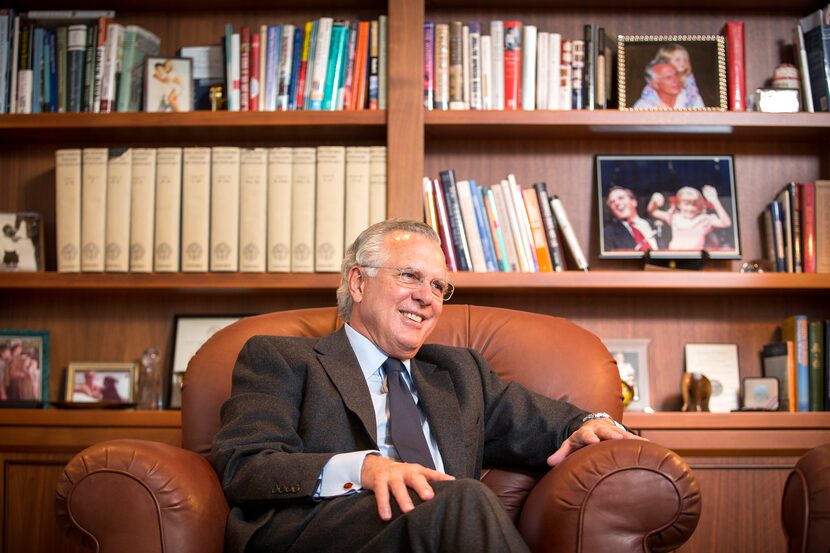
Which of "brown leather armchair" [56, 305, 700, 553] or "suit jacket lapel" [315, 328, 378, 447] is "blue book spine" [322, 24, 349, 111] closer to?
"suit jacket lapel" [315, 328, 378, 447]

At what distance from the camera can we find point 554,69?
3199 mm

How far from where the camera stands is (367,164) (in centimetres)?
316

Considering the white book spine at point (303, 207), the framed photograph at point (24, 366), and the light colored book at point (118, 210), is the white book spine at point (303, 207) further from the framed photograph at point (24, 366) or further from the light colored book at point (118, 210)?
the framed photograph at point (24, 366)

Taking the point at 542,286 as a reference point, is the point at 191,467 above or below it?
below

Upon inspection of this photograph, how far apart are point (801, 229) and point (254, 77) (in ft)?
6.04

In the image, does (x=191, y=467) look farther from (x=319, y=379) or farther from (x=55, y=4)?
(x=55, y=4)

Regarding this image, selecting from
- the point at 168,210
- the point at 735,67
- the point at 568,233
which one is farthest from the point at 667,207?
the point at 168,210

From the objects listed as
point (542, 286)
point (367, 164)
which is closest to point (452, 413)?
point (542, 286)

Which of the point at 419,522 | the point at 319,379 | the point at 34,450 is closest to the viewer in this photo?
the point at 419,522

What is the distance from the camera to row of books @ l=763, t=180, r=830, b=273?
315 centimetres

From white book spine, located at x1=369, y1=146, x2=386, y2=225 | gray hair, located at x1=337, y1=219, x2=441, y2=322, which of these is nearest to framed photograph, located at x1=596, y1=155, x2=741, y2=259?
white book spine, located at x1=369, y1=146, x2=386, y2=225

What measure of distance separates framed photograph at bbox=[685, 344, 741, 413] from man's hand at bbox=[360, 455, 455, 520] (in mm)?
1761

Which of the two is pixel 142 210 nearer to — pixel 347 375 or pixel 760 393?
pixel 347 375

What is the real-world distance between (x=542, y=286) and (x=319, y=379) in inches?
45.1
